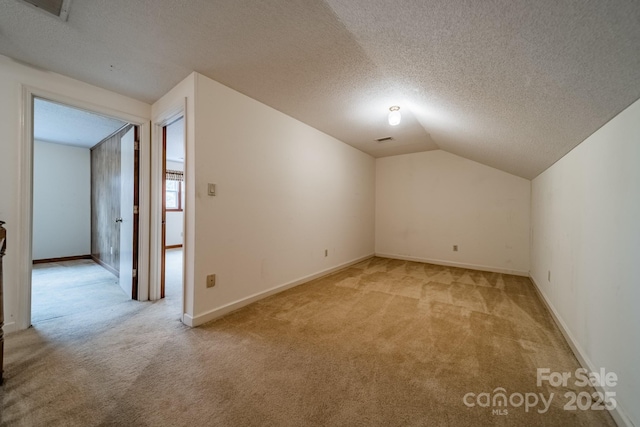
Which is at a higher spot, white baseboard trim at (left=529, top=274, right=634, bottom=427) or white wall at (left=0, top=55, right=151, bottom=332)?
white wall at (left=0, top=55, right=151, bottom=332)

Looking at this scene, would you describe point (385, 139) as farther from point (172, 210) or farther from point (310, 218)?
point (172, 210)

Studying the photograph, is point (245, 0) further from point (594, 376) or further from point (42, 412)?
point (594, 376)

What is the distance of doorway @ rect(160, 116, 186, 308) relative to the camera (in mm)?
2809

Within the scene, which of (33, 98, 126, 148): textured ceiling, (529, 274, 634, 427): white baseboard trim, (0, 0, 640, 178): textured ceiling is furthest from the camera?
(33, 98, 126, 148): textured ceiling

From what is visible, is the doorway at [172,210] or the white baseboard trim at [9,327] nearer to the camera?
the white baseboard trim at [9,327]

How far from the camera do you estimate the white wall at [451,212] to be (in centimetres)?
401

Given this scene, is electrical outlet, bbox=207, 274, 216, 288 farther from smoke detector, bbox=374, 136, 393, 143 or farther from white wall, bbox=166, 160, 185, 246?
white wall, bbox=166, 160, 185, 246

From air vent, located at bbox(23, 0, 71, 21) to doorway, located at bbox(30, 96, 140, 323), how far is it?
3.89 feet

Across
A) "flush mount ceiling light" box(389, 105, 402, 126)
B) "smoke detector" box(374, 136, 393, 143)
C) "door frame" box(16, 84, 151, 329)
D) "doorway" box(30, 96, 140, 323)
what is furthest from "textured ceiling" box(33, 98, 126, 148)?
"smoke detector" box(374, 136, 393, 143)

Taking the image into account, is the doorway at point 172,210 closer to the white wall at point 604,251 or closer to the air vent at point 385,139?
the air vent at point 385,139

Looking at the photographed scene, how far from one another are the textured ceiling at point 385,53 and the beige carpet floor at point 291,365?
168cm

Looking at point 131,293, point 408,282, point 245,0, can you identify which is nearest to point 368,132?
point 408,282

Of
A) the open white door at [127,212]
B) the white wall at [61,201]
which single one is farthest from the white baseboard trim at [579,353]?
the white wall at [61,201]

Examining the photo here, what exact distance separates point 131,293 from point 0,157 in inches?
66.0
